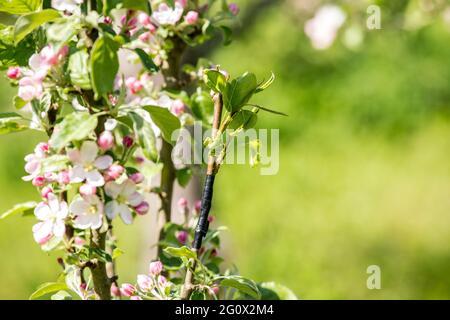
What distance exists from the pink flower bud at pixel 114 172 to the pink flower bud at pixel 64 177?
0.17ft

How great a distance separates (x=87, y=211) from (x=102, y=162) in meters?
0.08

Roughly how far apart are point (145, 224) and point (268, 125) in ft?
5.33

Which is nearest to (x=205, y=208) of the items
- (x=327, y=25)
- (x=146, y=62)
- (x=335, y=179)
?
(x=146, y=62)

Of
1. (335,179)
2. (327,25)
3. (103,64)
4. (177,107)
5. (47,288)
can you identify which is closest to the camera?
(103,64)

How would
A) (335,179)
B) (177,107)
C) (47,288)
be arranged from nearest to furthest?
(47,288)
(177,107)
(335,179)

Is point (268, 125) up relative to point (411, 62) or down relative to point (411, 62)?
down

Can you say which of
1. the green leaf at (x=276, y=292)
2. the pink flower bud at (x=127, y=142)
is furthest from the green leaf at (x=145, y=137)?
the green leaf at (x=276, y=292)

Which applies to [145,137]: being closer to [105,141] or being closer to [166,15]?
[105,141]

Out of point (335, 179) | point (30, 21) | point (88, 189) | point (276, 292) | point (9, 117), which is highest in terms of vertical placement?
point (30, 21)

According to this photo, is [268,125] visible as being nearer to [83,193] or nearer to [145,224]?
[145,224]

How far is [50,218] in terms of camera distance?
1.08 meters

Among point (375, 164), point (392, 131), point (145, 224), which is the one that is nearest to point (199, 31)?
point (145, 224)

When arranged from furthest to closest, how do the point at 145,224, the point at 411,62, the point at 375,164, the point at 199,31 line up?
the point at 411,62, the point at 375,164, the point at 145,224, the point at 199,31

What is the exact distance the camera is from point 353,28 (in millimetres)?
2689
